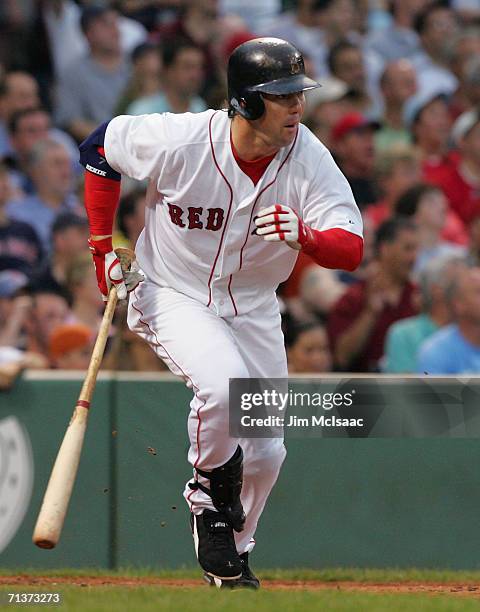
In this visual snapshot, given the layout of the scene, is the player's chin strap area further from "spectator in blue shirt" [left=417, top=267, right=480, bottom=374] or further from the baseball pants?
"spectator in blue shirt" [left=417, top=267, right=480, bottom=374]

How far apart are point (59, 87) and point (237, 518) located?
568 centimetres

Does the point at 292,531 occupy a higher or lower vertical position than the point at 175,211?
lower

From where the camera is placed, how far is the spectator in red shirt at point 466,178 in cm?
995

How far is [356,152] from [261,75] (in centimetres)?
516

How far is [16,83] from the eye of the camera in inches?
378

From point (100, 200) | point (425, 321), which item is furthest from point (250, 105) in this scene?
point (425, 321)

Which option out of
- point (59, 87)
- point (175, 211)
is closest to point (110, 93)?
point (59, 87)

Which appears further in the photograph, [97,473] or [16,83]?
[16,83]

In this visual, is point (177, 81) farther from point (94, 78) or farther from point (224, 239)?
point (224, 239)

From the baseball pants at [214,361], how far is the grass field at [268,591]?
1.46 feet

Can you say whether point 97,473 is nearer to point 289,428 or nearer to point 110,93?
point 289,428

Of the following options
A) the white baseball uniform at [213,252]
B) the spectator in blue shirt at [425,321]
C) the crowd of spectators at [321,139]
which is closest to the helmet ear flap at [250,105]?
the white baseball uniform at [213,252]

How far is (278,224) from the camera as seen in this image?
458cm

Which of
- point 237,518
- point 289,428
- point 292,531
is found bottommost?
point 292,531
